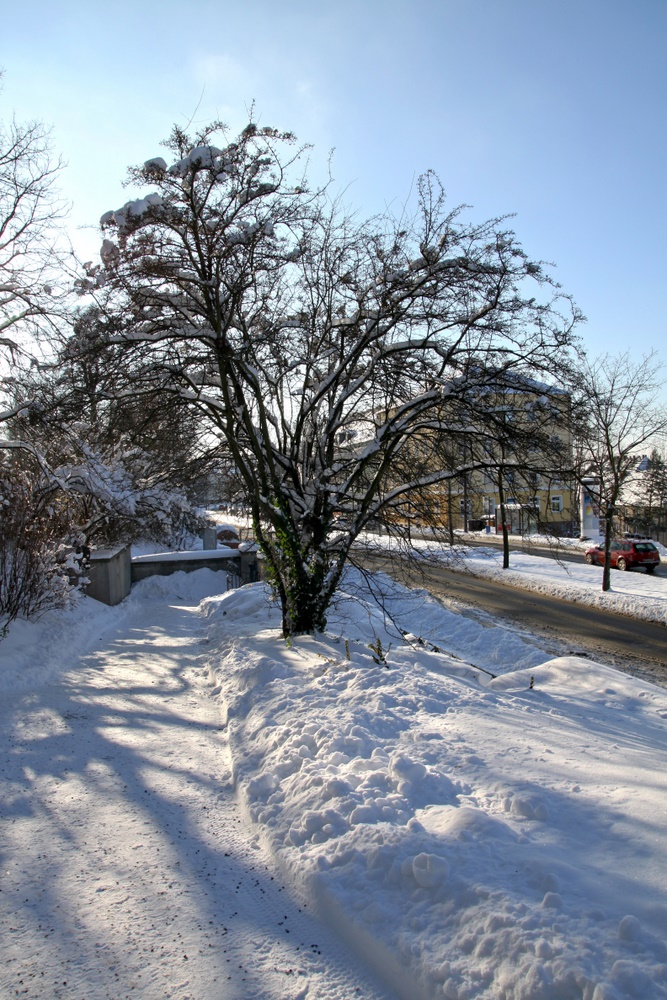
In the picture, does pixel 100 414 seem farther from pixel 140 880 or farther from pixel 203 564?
pixel 203 564

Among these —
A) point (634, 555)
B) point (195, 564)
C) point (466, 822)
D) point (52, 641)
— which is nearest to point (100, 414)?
point (52, 641)

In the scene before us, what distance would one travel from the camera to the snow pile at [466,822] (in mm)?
2852

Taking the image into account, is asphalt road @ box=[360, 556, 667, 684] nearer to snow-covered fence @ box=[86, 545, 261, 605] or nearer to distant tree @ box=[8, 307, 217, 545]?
distant tree @ box=[8, 307, 217, 545]

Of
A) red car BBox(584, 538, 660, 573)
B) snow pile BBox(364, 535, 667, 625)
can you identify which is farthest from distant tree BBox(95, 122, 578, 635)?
red car BBox(584, 538, 660, 573)

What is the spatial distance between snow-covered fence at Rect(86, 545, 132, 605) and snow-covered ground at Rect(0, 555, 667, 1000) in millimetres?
8981

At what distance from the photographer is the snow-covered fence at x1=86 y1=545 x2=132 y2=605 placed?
17.0 meters

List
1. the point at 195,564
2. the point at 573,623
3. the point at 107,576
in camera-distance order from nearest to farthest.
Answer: the point at 107,576
the point at 573,623
the point at 195,564

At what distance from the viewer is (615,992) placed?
2525 mm

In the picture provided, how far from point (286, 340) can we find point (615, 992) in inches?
382

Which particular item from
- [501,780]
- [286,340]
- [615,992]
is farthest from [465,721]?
[286,340]

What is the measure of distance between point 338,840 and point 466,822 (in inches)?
29.9

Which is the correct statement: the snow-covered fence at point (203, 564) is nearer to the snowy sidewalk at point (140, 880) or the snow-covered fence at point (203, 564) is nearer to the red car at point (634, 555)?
the snowy sidewalk at point (140, 880)

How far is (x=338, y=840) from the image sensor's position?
4.04m

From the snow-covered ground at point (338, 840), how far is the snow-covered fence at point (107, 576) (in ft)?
29.5
